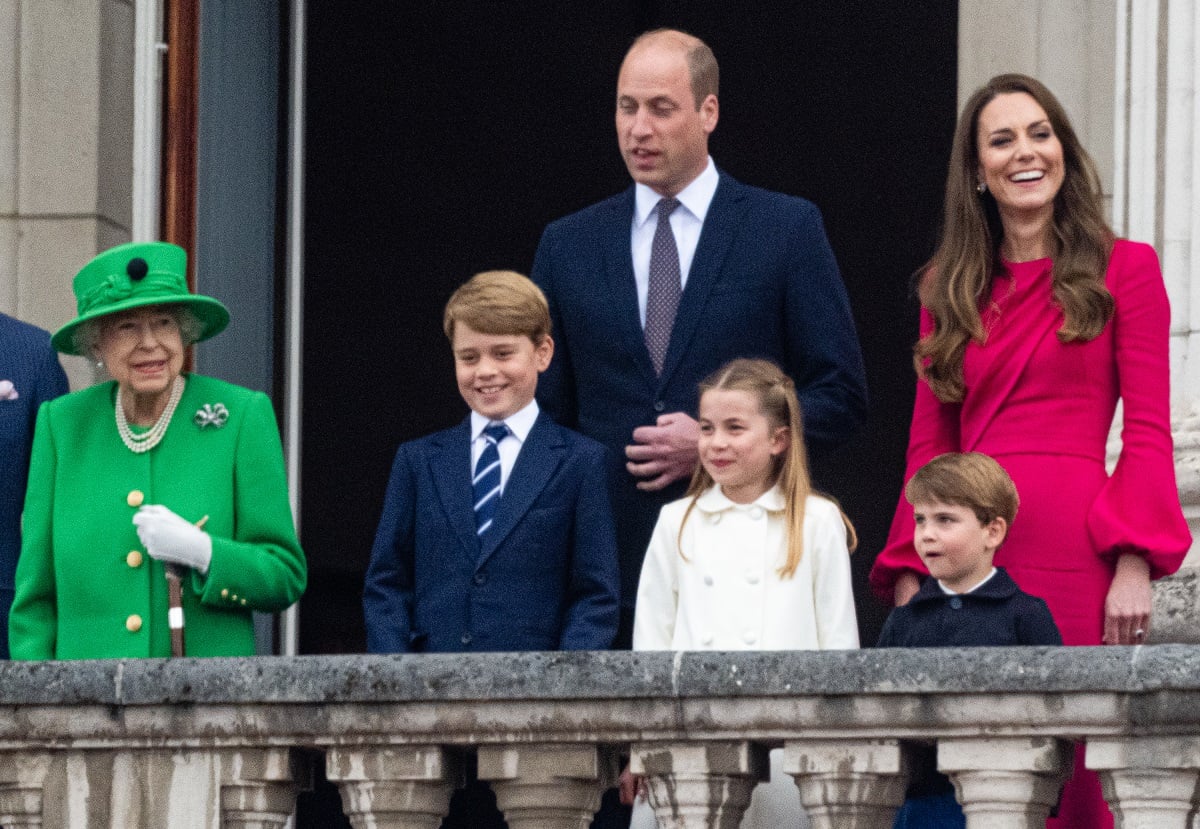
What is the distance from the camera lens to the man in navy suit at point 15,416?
17.9 feet

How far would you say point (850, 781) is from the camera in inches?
159

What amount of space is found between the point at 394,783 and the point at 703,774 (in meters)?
0.48

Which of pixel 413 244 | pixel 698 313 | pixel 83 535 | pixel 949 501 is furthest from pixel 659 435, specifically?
pixel 413 244

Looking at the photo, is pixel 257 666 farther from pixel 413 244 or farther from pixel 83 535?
pixel 413 244

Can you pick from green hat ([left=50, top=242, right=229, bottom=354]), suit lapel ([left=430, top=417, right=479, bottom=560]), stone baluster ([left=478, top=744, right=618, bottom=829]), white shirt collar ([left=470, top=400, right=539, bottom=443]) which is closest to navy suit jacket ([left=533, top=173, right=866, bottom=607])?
white shirt collar ([left=470, top=400, right=539, bottom=443])

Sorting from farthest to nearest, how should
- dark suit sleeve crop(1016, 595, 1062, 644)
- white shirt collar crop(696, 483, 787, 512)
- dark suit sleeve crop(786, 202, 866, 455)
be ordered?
dark suit sleeve crop(786, 202, 866, 455) → white shirt collar crop(696, 483, 787, 512) → dark suit sleeve crop(1016, 595, 1062, 644)

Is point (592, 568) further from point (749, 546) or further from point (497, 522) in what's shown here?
point (749, 546)

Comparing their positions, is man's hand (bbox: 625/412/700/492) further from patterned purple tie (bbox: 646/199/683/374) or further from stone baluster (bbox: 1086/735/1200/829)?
stone baluster (bbox: 1086/735/1200/829)

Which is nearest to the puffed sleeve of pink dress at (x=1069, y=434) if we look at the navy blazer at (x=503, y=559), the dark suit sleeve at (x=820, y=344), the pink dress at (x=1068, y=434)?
the pink dress at (x=1068, y=434)

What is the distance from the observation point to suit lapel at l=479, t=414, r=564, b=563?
5039 mm

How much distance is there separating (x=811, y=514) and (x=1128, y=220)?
6.89ft

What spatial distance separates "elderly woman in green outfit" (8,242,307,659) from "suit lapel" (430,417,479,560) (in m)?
0.29

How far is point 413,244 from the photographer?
12070mm

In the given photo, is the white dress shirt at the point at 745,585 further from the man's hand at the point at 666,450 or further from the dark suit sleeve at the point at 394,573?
the dark suit sleeve at the point at 394,573
